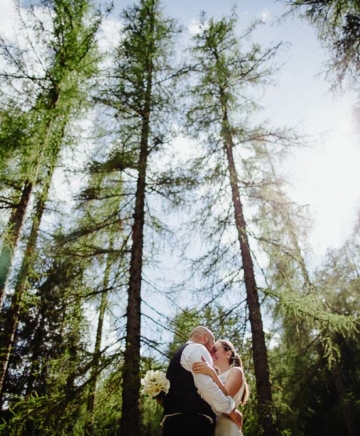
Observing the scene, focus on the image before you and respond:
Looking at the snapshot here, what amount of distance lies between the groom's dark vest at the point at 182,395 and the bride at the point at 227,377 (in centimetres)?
20

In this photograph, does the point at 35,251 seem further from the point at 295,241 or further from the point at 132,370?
the point at 295,241

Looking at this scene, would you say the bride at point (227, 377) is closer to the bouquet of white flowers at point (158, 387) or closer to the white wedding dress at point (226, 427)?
the white wedding dress at point (226, 427)

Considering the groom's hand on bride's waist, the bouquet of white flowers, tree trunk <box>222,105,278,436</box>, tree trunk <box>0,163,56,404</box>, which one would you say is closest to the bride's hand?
the bouquet of white flowers

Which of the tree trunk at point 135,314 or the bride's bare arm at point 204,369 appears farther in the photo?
the tree trunk at point 135,314

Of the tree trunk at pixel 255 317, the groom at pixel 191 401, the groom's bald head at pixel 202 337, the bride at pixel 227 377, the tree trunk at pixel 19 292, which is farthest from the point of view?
the tree trunk at pixel 19 292

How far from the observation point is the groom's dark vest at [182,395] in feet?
9.14

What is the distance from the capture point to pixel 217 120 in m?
8.97

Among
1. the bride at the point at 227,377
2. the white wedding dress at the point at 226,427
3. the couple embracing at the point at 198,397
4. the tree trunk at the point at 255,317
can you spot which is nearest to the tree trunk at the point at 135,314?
the bride at the point at 227,377

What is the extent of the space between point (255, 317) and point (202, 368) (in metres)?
4.24

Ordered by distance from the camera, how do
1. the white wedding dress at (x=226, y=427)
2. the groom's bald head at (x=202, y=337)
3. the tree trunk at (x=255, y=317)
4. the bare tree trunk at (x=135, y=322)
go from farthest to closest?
the tree trunk at (x=255, y=317) < the bare tree trunk at (x=135, y=322) < the groom's bald head at (x=202, y=337) < the white wedding dress at (x=226, y=427)

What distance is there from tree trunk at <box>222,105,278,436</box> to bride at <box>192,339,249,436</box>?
2566mm

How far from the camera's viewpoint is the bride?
2830 mm

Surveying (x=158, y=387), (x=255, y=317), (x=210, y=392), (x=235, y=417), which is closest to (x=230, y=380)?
(x=235, y=417)

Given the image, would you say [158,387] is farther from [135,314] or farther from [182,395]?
[135,314]
